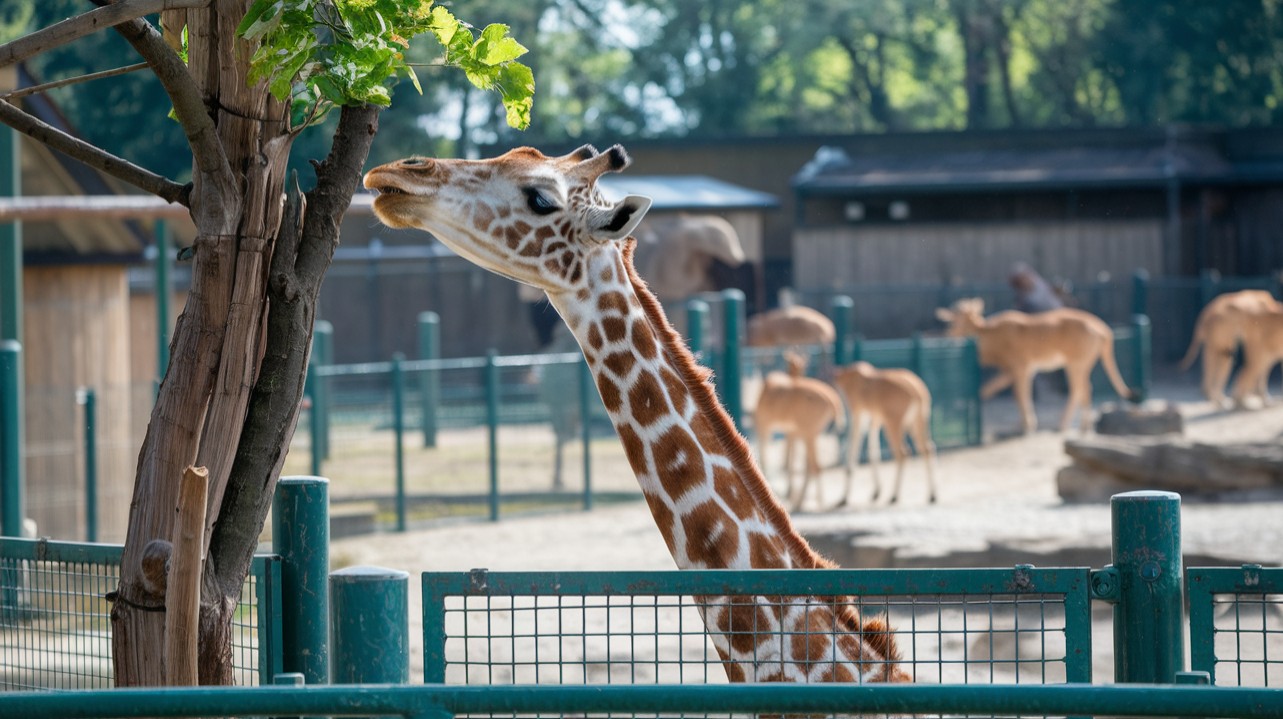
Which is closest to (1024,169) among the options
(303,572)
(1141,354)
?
(1141,354)

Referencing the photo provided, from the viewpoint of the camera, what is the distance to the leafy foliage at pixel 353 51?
2.85 m

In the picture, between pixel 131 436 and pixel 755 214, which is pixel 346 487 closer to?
pixel 131 436

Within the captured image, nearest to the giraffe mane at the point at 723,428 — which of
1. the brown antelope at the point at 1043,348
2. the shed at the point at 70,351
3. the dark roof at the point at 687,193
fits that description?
the shed at the point at 70,351

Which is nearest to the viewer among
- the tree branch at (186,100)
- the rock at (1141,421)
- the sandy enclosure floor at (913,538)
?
the tree branch at (186,100)

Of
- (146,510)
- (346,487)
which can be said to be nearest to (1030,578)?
(146,510)

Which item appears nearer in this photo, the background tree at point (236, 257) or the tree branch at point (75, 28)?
the tree branch at point (75, 28)

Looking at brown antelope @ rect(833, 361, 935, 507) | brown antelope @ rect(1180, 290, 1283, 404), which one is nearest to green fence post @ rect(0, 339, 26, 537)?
brown antelope @ rect(833, 361, 935, 507)

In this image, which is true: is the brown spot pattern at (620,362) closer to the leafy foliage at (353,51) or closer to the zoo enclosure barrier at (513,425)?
the leafy foliage at (353,51)

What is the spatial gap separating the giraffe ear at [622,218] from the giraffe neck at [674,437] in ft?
0.44

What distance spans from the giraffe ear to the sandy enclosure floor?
362 centimetres

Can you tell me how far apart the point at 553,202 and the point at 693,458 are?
0.69 meters

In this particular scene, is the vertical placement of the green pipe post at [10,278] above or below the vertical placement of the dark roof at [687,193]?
below

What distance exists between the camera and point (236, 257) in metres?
2.92

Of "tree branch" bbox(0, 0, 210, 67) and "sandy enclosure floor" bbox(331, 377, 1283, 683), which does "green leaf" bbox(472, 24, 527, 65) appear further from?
"sandy enclosure floor" bbox(331, 377, 1283, 683)
